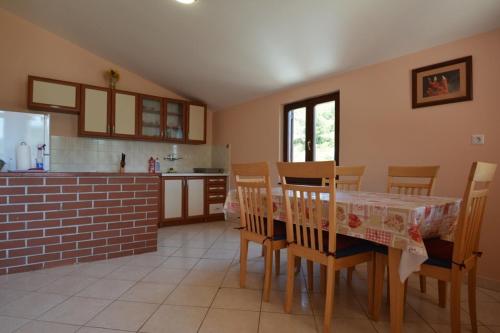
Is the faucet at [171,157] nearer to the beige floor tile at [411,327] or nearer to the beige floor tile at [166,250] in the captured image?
the beige floor tile at [166,250]

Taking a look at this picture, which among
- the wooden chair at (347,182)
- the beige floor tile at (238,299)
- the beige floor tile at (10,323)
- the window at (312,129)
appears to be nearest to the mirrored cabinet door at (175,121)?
the window at (312,129)

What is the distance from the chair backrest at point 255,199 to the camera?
1.80 meters

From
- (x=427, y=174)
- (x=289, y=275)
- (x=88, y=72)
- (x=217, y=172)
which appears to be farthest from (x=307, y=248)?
(x=88, y=72)

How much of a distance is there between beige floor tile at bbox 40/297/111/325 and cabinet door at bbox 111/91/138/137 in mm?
2561

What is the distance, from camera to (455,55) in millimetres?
2203

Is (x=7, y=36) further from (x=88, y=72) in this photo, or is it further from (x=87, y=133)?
(x=87, y=133)

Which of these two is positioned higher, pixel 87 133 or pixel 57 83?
pixel 57 83

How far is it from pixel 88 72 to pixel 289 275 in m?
3.96

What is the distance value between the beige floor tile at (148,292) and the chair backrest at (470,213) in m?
1.73

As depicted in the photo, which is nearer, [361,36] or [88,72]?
[361,36]

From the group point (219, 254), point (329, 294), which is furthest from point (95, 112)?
point (329, 294)

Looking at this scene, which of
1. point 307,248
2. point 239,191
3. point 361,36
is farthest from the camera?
point 361,36

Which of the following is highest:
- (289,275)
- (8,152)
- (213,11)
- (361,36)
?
(213,11)

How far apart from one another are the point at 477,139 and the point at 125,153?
4.24m
